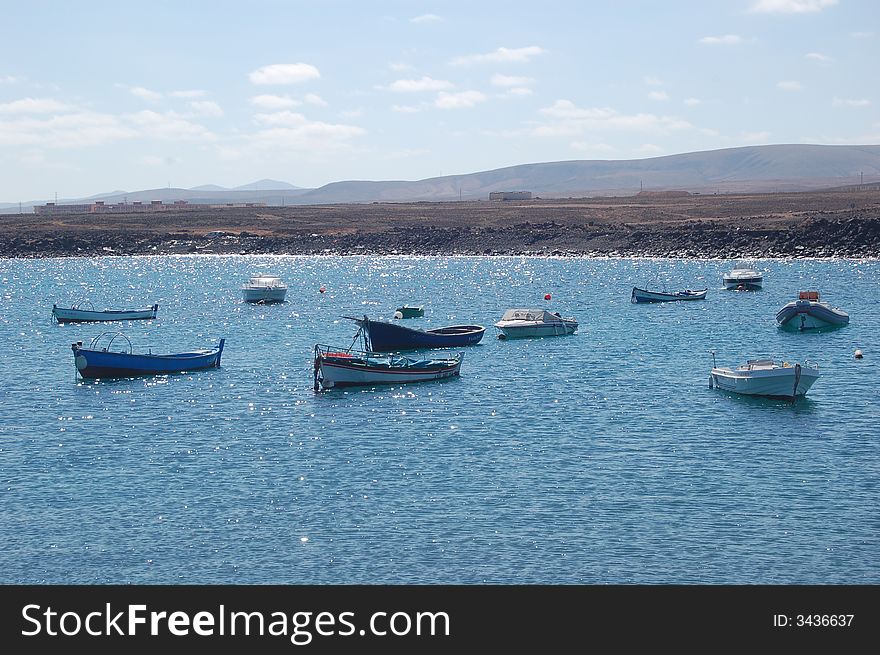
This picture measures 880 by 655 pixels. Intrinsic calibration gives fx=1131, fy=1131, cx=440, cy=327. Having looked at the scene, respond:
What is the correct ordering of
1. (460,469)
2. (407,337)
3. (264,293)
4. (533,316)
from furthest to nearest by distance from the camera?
(264,293) < (533,316) < (407,337) < (460,469)

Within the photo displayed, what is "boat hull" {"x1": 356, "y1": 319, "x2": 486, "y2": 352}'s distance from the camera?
68.4 metres

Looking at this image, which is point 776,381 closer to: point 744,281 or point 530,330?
point 530,330

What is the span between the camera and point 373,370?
56906mm

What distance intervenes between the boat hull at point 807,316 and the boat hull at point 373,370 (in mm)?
30338

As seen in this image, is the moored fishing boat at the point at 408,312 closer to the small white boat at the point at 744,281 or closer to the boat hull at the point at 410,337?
the boat hull at the point at 410,337

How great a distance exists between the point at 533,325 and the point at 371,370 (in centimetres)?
2239

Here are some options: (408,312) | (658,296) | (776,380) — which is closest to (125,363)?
(776,380)

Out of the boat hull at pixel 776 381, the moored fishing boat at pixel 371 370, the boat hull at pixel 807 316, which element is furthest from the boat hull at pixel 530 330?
the boat hull at pixel 776 381

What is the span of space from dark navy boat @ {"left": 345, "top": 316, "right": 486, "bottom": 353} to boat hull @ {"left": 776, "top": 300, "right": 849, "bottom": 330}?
22.2 meters

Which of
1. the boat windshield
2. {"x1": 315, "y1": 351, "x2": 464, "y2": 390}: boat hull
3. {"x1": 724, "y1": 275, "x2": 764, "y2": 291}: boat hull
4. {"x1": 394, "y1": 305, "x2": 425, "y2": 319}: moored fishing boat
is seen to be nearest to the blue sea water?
{"x1": 315, "y1": 351, "x2": 464, "y2": 390}: boat hull

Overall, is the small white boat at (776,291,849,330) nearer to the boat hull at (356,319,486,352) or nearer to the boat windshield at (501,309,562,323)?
the boat windshield at (501,309,562,323)

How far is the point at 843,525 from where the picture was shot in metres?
31.6

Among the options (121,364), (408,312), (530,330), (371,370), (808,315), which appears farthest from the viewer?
(408,312)

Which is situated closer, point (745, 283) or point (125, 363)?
point (125, 363)
